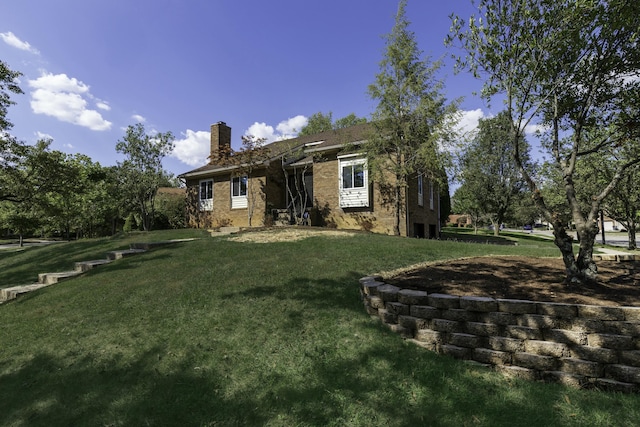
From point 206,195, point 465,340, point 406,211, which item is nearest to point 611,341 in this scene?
point 465,340

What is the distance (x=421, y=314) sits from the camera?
4.25m

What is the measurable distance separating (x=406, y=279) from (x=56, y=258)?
41.9ft

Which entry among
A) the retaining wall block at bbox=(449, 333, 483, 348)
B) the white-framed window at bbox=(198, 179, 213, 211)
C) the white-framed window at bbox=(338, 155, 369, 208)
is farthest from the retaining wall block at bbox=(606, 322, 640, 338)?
the white-framed window at bbox=(198, 179, 213, 211)

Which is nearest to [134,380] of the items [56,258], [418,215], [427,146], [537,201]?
[537,201]

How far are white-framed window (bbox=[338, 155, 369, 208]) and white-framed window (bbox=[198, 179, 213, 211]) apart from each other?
9.57 m

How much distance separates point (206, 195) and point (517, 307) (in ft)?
67.3

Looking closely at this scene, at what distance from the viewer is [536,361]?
347 centimetres

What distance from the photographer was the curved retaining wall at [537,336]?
10.6 ft

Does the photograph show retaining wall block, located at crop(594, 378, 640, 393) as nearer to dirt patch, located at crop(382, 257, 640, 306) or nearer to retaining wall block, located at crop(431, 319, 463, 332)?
dirt patch, located at crop(382, 257, 640, 306)

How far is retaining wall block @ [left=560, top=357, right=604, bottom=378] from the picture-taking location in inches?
129

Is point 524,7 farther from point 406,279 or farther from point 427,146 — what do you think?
point 427,146

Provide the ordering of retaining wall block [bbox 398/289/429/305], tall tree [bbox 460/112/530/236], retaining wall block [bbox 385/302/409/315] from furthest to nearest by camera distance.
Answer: tall tree [bbox 460/112/530/236] < retaining wall block [bbox 385/302/409/315] < retaining wall block [bbox 398/289/429/305]

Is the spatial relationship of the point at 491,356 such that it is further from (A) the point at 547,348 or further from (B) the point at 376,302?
(B) the point at 376,302

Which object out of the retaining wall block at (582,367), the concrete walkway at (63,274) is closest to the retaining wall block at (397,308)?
the retaining wall block at (582,367)
